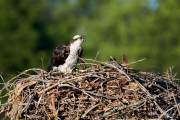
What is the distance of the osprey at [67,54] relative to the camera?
622 inches

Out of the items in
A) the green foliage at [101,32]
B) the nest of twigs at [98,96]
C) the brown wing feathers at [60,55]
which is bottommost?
the nest of twigs at [98,96]

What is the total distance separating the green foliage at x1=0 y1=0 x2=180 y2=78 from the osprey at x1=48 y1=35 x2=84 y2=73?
31759 mm

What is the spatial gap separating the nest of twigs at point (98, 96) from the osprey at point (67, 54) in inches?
112

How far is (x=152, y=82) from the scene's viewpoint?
12.7 metres

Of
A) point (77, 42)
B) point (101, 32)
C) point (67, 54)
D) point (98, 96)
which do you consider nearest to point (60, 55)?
point (67, 54)

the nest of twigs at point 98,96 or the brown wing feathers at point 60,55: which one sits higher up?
the brown wing feathers at point 60,55

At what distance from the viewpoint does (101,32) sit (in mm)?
68625

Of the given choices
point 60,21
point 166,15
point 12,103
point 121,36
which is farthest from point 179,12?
point 12,103

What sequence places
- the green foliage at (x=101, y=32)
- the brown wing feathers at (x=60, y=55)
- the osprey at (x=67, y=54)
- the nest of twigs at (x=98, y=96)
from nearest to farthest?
the nest of twigs at (x=98, y=96) → the osprey at (x=67, y=54) → the brown wing feathers at (x=60, y=55) → the green foliage at (x=101, y=32)

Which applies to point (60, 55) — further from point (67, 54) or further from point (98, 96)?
point (98, 96)

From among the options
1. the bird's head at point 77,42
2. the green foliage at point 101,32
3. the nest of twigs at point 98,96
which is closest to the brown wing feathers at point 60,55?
the bird's head at point 77,42

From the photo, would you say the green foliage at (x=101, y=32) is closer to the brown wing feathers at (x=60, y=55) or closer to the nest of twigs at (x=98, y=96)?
the brown wing feathers at (x=60, y=55)

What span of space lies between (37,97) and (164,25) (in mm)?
44923

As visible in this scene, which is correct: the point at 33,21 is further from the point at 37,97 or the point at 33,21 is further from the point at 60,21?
the point at 37,97
